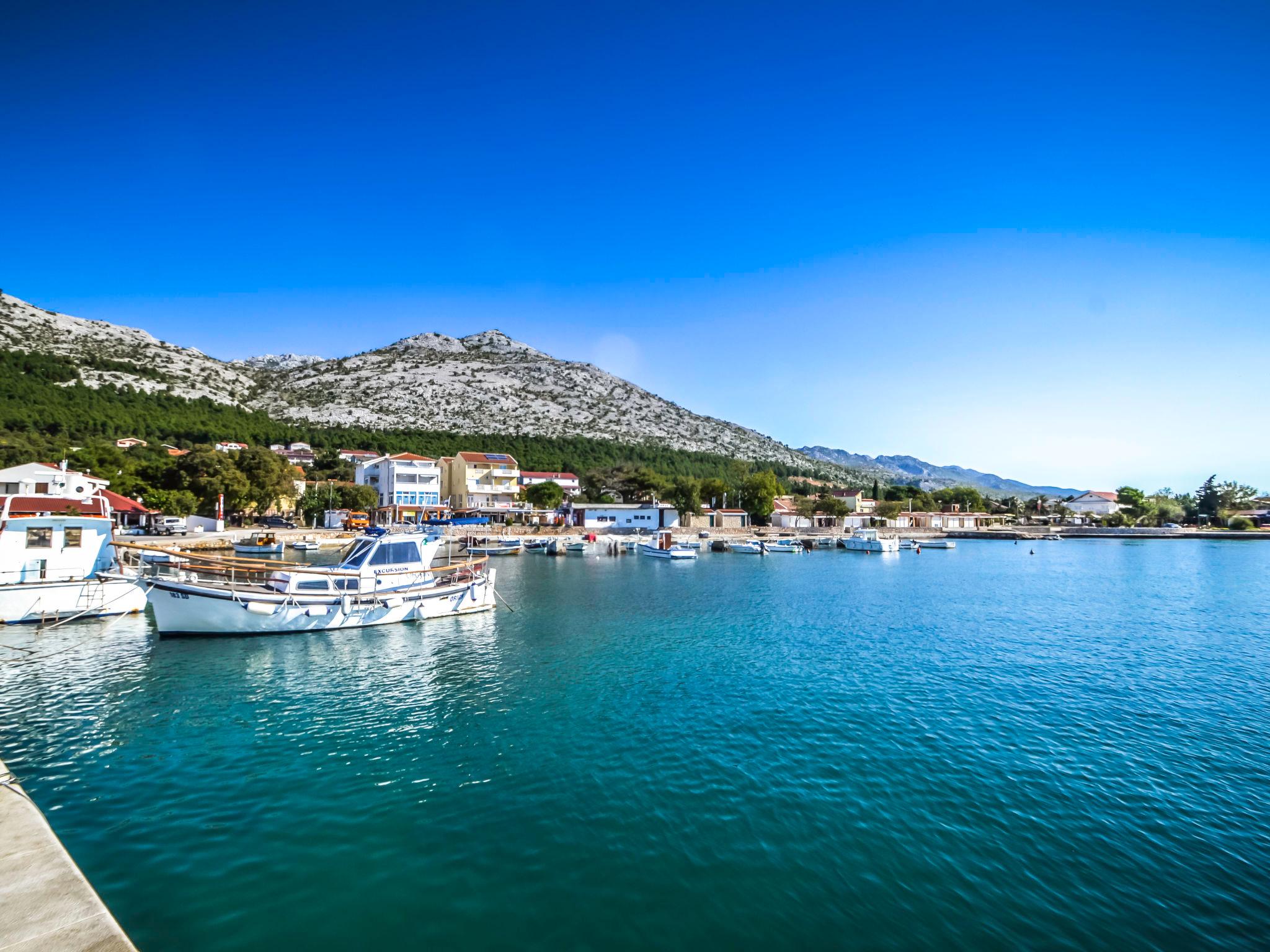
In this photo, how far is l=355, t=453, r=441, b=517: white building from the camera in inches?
3516

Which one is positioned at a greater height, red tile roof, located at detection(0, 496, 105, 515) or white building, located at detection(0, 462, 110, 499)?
white building, located at detection(0, 462, 110, 499)

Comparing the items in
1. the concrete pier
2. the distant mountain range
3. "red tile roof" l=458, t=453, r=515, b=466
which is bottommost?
the concrete pier

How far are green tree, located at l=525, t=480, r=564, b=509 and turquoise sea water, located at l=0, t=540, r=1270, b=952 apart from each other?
7192cm

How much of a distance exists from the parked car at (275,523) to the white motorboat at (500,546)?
24555 millimetres

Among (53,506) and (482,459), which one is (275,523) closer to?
(482,459)

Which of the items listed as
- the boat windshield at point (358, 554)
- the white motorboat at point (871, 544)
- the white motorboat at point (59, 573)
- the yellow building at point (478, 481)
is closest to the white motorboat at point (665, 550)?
the white motorboat at point (871, 544)

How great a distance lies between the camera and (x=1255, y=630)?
29.6m

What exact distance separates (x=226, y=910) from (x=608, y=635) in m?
18.8

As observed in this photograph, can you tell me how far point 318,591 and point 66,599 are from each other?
33.2 ft

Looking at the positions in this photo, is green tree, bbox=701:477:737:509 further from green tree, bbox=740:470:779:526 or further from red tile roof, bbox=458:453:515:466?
red tile roof, bbox=458:453:515:466

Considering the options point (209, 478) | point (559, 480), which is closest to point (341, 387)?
point (559, 480)

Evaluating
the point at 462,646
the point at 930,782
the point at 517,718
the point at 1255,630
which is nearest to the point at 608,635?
the point at 462,646

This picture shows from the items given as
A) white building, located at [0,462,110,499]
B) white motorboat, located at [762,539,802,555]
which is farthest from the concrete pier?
white motorboat, located at [762,539,802,555]

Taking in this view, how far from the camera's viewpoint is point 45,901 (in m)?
6.46
